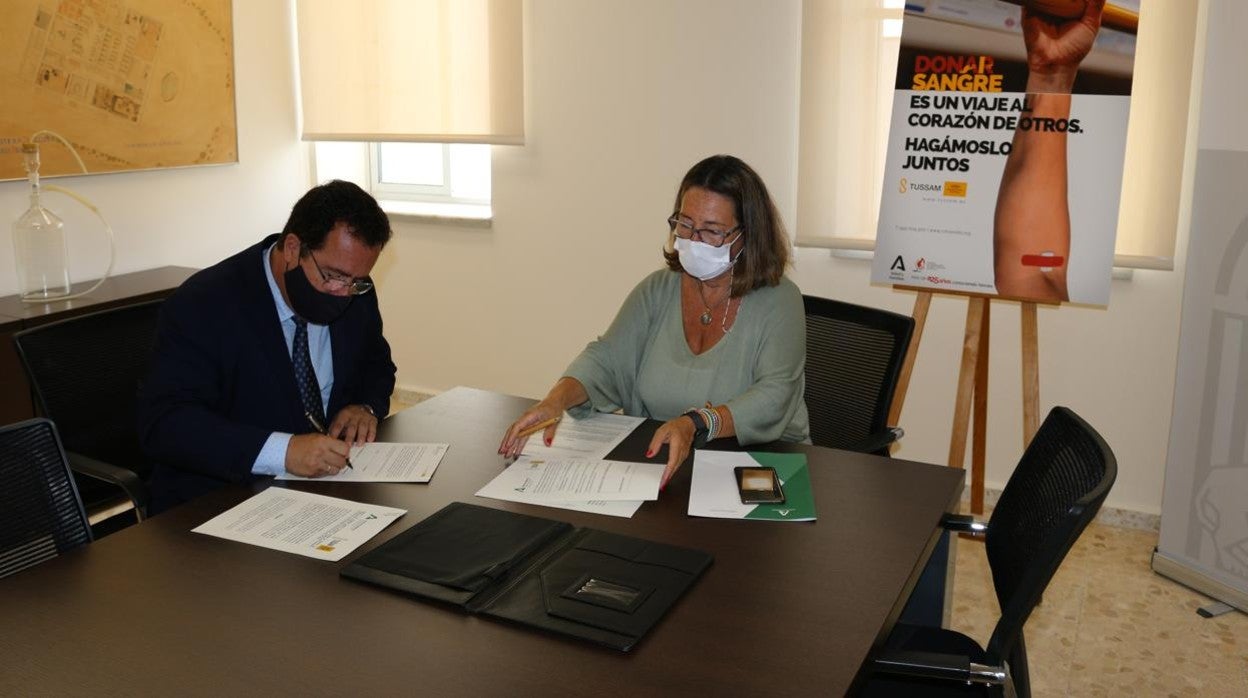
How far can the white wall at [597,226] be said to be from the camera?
12.2 feet

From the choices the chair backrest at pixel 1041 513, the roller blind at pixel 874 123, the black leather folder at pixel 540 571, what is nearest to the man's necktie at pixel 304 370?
the black leather folder at pixel 540 571

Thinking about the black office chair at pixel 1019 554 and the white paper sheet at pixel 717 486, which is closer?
the black office chair at pixel 1019 554

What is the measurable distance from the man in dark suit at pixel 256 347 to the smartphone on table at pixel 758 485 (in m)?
0.76

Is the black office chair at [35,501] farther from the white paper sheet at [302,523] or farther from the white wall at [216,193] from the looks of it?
the white wall at [216,193]

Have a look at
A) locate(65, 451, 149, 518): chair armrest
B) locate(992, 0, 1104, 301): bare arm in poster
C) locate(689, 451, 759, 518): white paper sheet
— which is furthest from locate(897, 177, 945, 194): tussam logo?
locate(65, 451, 149, 518): chair armrest

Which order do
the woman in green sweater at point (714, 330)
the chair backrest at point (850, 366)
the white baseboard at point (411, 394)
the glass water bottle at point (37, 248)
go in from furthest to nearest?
the white baseboard at point (411, 394)
the glass water bottle at point (37, 248)
the chair backrest at point (850, 366)
the woman in green sweater at point (714, 330)

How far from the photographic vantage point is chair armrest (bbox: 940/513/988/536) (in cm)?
198

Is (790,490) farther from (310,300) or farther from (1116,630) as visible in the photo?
(1116,630)

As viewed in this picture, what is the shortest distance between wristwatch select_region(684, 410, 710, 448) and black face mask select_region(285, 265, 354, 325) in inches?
30.3

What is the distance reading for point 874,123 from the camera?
3.82 metres

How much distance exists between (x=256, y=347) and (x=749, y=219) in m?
1.15

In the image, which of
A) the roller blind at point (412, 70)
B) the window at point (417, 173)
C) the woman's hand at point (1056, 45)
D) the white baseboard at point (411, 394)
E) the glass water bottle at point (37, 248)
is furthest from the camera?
the white baseboard at point (411, 394)

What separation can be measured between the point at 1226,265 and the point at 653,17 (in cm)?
224

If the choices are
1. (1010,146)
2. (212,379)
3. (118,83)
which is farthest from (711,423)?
(118,83)
